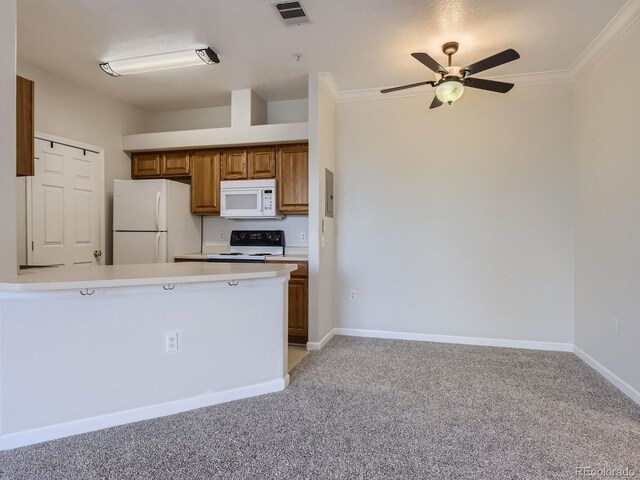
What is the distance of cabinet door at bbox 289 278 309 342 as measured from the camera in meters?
3.72

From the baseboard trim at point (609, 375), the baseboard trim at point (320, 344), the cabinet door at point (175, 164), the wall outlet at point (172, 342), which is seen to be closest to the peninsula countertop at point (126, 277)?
the wall outlet at point (172, 342)

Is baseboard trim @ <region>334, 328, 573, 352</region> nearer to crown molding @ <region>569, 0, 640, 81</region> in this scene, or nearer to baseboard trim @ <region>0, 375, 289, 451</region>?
baseboard trim @ <region>0, 375, 289, 451</region>

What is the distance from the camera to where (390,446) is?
1970 mm

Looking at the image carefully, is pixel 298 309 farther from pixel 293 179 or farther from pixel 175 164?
pixel 175 164

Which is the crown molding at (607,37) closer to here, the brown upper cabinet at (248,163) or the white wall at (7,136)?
the brown upper cabinet at (248,163)

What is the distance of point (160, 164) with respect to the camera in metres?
4.46

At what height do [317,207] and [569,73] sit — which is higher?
[569,73]

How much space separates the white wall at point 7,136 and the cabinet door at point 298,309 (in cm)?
223

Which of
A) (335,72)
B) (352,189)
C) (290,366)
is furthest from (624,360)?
(335,72)

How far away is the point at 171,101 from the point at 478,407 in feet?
14.6

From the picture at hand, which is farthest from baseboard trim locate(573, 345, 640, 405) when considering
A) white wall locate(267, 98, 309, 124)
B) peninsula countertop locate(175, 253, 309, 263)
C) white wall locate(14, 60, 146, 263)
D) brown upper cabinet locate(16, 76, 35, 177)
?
white wall locate(14, 60, 146, 263)

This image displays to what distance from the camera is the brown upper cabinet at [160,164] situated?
173 inches

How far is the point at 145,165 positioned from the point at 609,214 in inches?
187

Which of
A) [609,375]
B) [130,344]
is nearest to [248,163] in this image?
[130,344]
